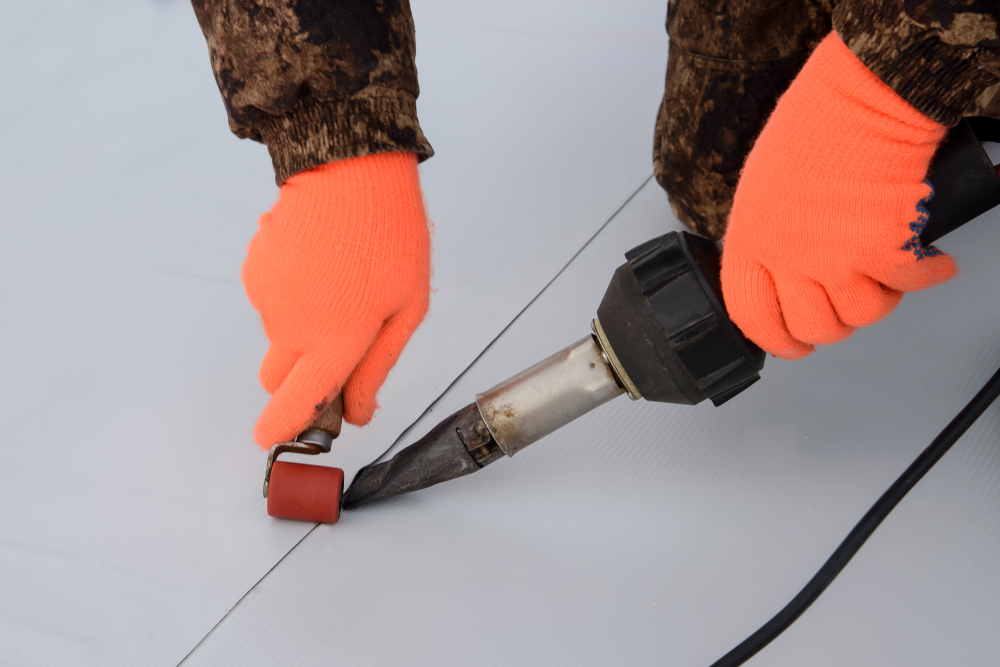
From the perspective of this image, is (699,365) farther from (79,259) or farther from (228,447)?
(79,259)

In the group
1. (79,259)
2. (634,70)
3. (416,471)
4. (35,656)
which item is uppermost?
(634,70)

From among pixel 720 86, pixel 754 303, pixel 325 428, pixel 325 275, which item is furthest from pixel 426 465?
pixel 720 86

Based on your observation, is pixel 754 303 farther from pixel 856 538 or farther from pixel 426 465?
pixel 426 465

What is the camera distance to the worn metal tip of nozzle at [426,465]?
67 cm

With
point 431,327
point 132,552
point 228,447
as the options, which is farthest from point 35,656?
point 431,327

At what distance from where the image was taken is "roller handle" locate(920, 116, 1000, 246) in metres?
0.52

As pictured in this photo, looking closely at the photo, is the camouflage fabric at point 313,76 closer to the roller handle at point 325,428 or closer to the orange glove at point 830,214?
the roller handle at point 325,428

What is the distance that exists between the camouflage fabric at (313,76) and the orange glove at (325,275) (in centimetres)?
2

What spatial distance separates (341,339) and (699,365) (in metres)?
0.32

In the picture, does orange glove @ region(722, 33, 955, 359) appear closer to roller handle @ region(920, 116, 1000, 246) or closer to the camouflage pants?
roller handle @ region(920, 116, 1000, 246)

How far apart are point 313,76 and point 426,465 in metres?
0.37

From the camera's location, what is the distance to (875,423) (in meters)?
0.75

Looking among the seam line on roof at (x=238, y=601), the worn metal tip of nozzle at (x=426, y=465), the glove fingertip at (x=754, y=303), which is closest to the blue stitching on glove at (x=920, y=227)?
the glove fingertip at (x=754, y=303)

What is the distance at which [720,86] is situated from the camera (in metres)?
0.90
